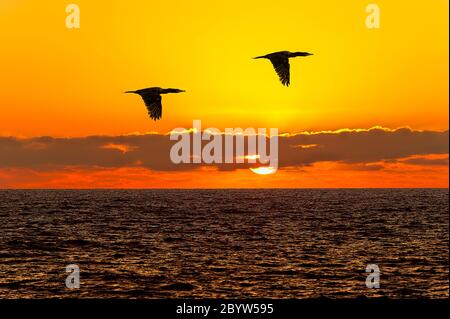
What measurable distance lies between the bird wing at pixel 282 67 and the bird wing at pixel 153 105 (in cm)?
460

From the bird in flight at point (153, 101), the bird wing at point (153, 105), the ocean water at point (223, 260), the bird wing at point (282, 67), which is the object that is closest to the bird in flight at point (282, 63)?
the bird wing at point (282, 67)

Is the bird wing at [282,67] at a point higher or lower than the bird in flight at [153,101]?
higher

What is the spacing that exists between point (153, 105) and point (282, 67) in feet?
17.0

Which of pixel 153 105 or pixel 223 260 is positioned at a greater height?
pixel 153 105

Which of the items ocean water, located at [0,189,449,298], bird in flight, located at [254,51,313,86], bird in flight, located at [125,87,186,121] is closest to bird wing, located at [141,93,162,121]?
bird in flight, located at [125,87,186,121]

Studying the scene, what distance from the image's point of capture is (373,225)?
110m

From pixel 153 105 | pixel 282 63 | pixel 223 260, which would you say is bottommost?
pixel 223 260

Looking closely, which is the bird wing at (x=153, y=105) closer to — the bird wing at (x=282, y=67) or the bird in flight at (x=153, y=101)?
the bird in flight at (x=153, y=101)

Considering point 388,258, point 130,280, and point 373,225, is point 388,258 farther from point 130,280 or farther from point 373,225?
point 373,225

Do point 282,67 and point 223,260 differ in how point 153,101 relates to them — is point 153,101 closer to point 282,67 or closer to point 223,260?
point 282,67

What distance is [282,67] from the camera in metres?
27.9

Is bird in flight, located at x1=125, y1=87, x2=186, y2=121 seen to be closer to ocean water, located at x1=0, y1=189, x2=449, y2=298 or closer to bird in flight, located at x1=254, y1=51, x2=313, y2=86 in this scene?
bird in flight, located at x1=254, y1=51, x2=313, y2=86

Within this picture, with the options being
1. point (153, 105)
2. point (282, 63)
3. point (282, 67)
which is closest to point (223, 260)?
point (153, 105)

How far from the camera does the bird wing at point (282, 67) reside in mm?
27297
